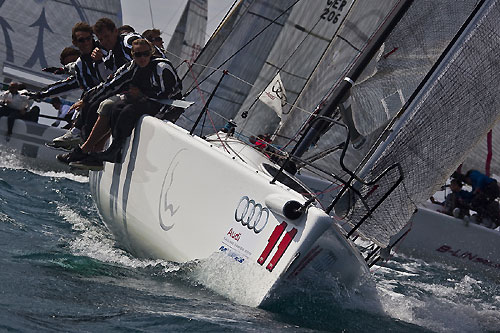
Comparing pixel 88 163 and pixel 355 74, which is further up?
pixel 355 74

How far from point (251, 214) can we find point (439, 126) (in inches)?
49.5

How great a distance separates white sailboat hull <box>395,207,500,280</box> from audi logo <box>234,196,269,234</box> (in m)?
5.51

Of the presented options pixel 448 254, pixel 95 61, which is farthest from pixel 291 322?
pixel 448 254

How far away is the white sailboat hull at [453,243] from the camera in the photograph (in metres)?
9.30

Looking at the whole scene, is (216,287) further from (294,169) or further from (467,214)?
(467,214)

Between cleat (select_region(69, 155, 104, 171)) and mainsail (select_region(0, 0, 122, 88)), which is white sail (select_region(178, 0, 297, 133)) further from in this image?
cleat (select_region(69, 155, 104, 171))

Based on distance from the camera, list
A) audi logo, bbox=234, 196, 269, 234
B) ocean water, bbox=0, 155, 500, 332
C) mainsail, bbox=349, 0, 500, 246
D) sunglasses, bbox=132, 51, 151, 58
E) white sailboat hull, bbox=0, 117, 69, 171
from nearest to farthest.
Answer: ocean water, bbox=0, 155, 500, 332 < audi logo, bbox=234, 196, 269, 234 < mainsail, bbox=349, 0, 500, 246 < sunglasses, bbox=132, 51, 151, 58 < white sailboat hull, bbox=0, 117, 69, 171

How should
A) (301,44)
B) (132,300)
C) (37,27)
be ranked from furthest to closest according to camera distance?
(37,27) → (301,44) → (132,300)

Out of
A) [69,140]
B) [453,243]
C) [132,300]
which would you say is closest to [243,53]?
[453,243]

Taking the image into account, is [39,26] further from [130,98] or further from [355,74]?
[355,74]

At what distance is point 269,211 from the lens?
391 cm

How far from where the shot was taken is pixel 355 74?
16.1ft

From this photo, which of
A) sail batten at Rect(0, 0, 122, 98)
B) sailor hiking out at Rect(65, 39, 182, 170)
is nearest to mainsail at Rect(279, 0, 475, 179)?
sailor hiking out at Rect(65, 39, 182, 170)

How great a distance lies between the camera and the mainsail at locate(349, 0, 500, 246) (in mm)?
4500
